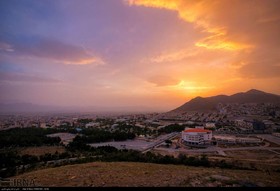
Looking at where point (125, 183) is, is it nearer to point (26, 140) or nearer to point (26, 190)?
point (26, 190)

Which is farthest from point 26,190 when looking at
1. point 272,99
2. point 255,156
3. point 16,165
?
point 272,99

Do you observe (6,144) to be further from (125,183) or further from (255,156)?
(255,156)

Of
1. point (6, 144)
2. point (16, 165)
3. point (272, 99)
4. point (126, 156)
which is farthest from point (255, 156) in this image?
point (272, 99)

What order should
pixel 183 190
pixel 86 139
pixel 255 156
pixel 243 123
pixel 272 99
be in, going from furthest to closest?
pixel 272 99 < pixel 243 123 < pixel 86 139 < pixel 255 156 < pixel 183 190

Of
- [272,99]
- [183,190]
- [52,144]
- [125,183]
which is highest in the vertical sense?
[272,99]

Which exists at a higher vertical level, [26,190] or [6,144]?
[26,190]

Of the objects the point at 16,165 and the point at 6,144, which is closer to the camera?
the point at 16,165

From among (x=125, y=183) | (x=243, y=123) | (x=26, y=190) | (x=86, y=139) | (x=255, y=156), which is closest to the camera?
(x=26, y=190)

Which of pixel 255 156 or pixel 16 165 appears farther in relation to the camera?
pixel 255 156

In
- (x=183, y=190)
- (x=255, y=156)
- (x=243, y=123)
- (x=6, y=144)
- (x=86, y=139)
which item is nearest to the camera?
(x=183, y=190)
